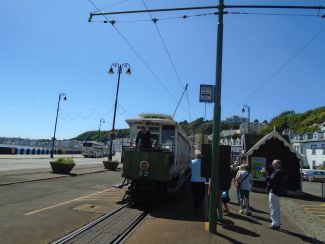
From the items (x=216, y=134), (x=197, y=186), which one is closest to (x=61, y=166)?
(x=197, y=186)

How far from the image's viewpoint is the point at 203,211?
12.5 m

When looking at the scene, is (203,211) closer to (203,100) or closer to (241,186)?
(241,186)

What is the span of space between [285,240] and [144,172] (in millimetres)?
5689

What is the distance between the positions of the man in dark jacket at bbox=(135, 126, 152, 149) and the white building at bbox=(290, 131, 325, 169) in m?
46.2

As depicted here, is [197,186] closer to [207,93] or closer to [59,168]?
[207,93]

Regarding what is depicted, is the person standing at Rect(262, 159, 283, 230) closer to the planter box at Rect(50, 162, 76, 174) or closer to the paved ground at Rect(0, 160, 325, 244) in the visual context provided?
the paved ground at Rect(0, 160, 325, 244)

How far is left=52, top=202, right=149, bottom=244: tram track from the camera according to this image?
7.89 metres

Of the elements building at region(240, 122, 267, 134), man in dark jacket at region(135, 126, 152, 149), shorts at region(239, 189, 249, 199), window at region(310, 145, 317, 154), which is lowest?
shorts at region(239, 189, 249, 199)

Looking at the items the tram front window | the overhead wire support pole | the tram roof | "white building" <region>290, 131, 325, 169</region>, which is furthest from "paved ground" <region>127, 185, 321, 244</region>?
"white building" <region>290, 131, 325, 169</region>

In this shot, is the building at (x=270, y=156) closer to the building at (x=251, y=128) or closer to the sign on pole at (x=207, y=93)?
the sign on pole at (x=207, y=93)

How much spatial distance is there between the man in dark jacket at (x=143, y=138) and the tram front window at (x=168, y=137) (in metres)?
1.27

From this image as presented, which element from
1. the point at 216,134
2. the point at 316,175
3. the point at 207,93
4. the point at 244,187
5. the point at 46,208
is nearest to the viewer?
the point at 216,134

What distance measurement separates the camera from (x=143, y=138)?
13922mm

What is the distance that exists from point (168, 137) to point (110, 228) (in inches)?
259
